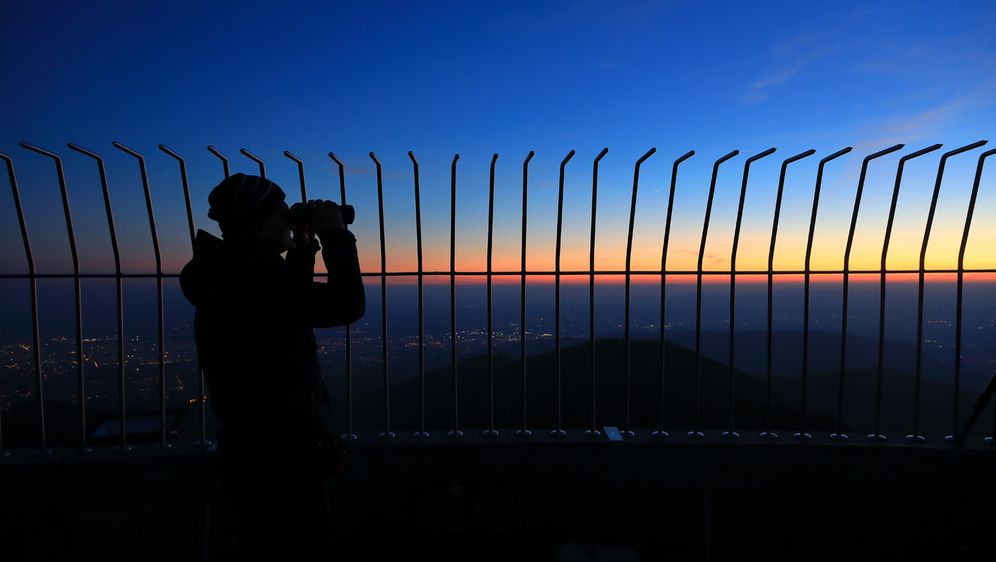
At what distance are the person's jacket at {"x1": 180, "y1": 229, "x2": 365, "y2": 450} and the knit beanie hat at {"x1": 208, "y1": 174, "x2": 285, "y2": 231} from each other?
0.11 metres

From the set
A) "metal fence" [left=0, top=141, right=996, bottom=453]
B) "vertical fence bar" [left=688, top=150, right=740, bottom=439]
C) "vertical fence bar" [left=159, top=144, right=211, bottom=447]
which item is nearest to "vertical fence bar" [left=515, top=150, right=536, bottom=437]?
"metal fence" [left=0, top=141, right=996, bottom=453]

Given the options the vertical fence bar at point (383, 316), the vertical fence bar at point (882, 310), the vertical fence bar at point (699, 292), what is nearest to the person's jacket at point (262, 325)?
the vertical fence bar at point (383, 316)

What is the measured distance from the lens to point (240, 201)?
2141 millimetres

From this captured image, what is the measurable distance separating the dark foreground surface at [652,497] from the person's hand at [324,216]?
6.88ft

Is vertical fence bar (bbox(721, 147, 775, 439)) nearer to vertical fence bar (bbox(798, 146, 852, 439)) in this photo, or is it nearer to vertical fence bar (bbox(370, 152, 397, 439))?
vertical fence bar (bbox(798, 146, 852, 439))

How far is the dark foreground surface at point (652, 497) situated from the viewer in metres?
3.69

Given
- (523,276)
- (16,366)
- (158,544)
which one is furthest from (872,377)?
(16,366)

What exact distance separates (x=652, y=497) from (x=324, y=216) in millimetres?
3110

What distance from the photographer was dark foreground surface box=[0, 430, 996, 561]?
3.69 metres

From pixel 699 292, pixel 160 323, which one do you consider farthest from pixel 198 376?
pixel 699 292

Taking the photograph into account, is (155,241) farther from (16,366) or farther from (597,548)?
(597,548)

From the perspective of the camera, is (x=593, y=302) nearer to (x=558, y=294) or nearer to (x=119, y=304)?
(x=558, y=294)

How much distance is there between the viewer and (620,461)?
3785mm

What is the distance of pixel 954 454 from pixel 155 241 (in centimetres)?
602
